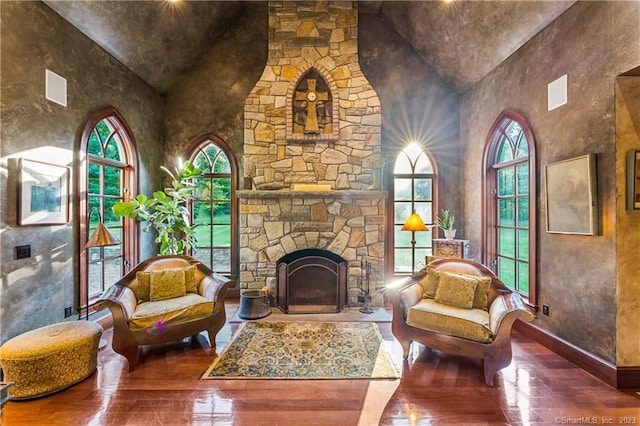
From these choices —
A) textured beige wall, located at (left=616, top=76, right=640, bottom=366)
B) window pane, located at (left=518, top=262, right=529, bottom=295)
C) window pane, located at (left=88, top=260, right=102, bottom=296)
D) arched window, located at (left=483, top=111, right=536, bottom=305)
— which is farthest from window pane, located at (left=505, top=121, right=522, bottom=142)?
window pane, located at (left=88, top=260, right=102, bottom=296)

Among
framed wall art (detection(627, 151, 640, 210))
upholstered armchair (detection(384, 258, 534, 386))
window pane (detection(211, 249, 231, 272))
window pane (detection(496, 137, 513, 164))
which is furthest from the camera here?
window pane (detection(211, 249, 231, 272))

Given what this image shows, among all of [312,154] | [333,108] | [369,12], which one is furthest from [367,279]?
[369,12]

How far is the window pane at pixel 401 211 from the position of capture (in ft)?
15.6

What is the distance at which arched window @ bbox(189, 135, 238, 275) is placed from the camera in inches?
189

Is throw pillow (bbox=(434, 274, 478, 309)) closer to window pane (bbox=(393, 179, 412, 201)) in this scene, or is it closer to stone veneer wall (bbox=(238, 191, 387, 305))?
stone veneer wall (bbox=(238, 191, 387, 305))

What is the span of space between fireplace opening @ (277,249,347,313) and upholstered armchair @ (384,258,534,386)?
130 centimetres

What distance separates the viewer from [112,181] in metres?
3.93

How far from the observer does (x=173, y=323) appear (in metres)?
2.78

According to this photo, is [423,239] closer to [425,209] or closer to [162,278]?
[425,209]

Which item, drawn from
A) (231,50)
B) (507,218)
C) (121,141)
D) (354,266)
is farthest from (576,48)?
(121,141)

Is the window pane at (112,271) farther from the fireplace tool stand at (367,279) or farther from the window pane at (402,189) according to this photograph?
the window pane at (402,189)

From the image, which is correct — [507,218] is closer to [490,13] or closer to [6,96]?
[490,13]

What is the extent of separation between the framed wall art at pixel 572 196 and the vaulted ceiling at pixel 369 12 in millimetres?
1566

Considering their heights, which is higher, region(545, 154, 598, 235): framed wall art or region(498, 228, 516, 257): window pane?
region(545, 154, 598, 235): framed wall art
